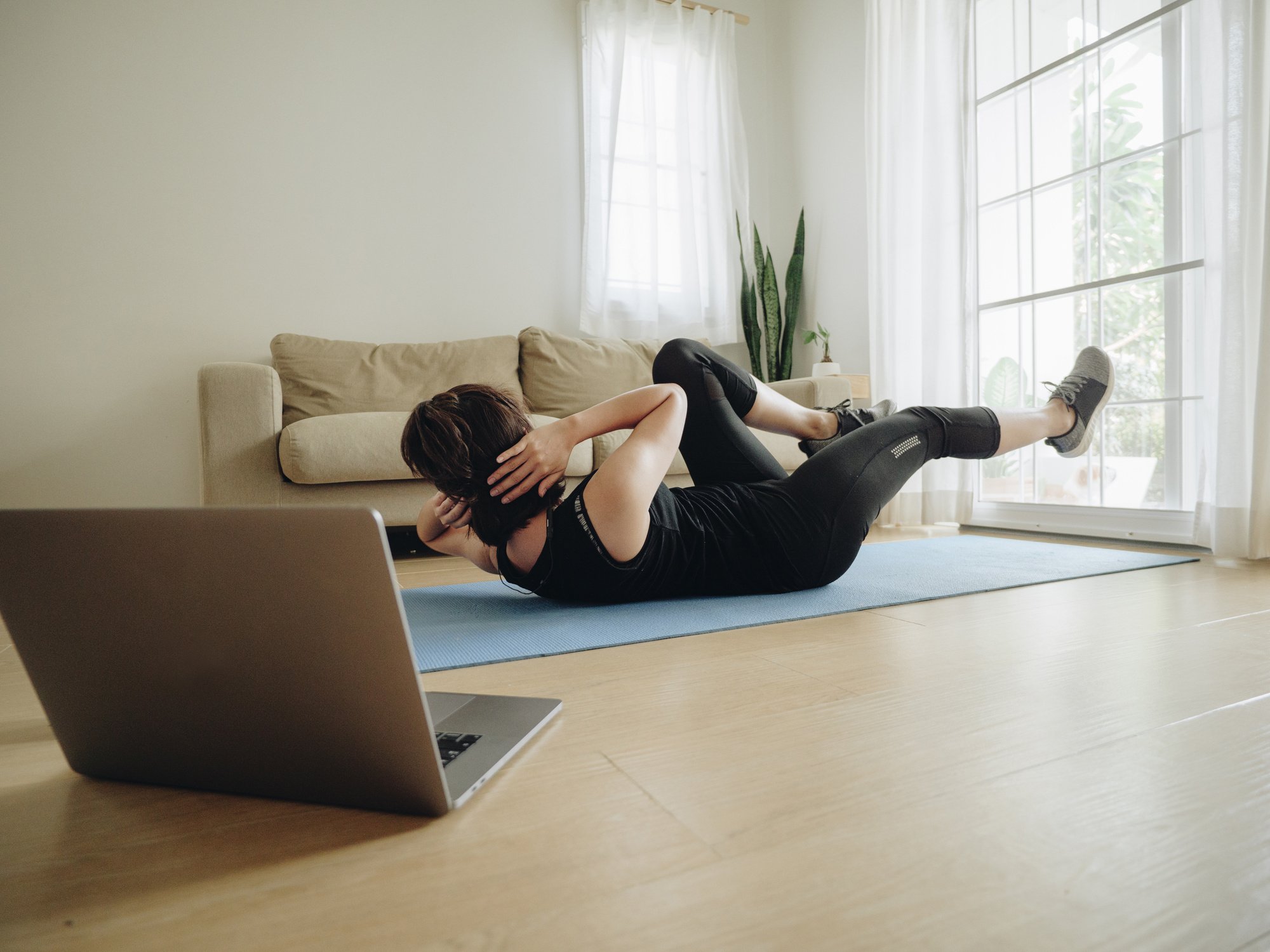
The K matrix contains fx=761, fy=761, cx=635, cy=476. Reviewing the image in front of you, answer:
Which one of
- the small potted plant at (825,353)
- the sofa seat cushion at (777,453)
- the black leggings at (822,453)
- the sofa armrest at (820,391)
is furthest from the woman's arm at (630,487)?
the small potted plant at (825,353)

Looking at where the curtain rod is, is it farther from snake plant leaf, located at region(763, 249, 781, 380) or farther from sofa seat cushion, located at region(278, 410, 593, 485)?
sofa seat cushion, located at region(278, 410, 593, 485)

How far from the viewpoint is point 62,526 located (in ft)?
1.97

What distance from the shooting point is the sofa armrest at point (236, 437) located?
2453 millimetres

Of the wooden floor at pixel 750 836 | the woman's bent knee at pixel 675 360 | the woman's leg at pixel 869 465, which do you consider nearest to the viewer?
the wooden floor at pixel 750 836

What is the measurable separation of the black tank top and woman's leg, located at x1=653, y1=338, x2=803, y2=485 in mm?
103

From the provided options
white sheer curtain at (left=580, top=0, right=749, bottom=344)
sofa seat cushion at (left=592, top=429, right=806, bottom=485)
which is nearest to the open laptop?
sofa seat cushion at (left=592, top=429, right=806, bottom=485)

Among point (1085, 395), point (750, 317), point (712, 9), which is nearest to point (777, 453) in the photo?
point (1085, 395)

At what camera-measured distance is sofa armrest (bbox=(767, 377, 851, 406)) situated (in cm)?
304

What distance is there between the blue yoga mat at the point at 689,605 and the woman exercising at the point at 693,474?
6 centimetres

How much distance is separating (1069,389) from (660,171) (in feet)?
8.55

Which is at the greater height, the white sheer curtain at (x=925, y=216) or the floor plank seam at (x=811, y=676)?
the white sheer curtain at (x=925, y=216)

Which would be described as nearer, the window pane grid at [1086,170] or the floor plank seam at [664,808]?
the floor plank seam at [664,808]

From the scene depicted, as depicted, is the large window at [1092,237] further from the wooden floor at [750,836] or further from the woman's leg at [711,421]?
the wooden floor at [750,836]

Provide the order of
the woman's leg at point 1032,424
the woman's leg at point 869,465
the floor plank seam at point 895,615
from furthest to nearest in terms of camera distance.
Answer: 1. the woman's leg at point 1032,424
2. the woman's leg at point 869,465
3. the floor plank seam at point 895,615
